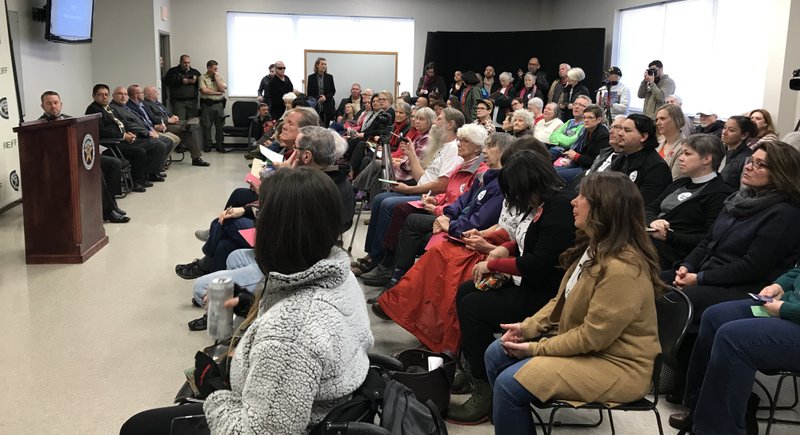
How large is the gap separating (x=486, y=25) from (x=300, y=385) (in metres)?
13.3

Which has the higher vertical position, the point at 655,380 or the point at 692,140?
the point at 692,140

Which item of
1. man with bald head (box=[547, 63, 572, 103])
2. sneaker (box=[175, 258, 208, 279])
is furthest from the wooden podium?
man with bald head (box=[547, 63, 572, 103])

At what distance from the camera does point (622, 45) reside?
10992 millimetres

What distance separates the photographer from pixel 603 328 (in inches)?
84.9

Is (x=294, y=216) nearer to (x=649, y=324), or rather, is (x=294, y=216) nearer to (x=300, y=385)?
(x=300, y=385)

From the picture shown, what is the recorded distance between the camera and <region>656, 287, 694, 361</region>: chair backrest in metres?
2.36

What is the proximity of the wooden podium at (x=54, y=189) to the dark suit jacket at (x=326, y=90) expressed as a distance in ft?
23.2

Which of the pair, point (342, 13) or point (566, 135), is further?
point (342, 13)

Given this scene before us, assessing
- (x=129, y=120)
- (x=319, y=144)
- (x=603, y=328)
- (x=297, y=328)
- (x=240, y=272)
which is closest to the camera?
(x=297, y=328)

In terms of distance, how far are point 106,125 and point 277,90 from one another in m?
3.98

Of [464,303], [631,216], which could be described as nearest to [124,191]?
[464,303]

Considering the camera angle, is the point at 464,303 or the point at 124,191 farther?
the point at 124,191

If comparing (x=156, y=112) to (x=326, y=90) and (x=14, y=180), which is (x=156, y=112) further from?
(x=14, y=180)

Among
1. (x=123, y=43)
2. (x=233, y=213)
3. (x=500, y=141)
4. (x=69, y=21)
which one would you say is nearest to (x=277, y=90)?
(x=123, y=43)
